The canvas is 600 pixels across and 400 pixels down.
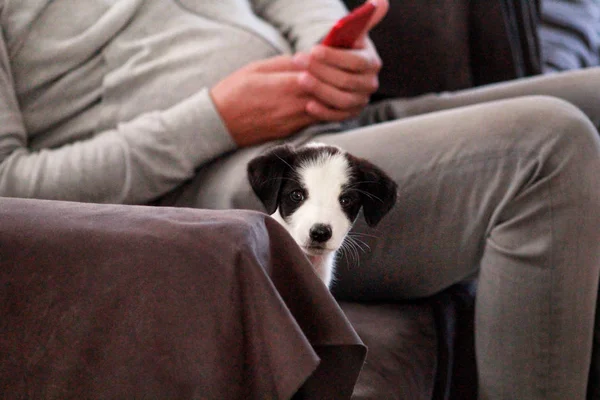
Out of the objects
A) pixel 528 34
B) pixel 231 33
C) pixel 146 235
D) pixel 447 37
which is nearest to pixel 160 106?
pixel 231 33

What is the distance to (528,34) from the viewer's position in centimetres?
151

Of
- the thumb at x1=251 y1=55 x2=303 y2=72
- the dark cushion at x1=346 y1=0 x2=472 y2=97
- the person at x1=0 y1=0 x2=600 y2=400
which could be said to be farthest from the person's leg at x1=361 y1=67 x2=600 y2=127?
the thumb at x1=251 y1=55 x2=303 y2=72

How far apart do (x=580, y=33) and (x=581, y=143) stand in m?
1.30

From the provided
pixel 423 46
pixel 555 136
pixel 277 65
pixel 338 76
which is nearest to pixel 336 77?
pixel 338 76

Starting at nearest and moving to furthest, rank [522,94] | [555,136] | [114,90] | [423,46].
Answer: [555,136], [114,90], [522,94], [423,46]

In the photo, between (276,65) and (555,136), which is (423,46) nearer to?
(276,65)

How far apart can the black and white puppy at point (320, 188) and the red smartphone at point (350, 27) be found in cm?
21

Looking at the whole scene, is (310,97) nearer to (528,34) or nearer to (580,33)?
(528,34)

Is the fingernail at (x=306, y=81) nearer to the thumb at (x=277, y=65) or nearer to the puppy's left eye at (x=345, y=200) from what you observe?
the thumb at (x=277, y=65)

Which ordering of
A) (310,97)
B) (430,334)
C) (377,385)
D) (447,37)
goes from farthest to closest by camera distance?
1. (447,37)
2. (310,97)
3. (430,334)
4. (377,385)

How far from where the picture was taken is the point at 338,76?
1.04 metres

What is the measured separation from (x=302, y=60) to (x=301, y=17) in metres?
0.24

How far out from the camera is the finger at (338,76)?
103cm

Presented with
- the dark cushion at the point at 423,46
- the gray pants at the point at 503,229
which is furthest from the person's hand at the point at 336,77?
the dark cushion at the point at 423,46
